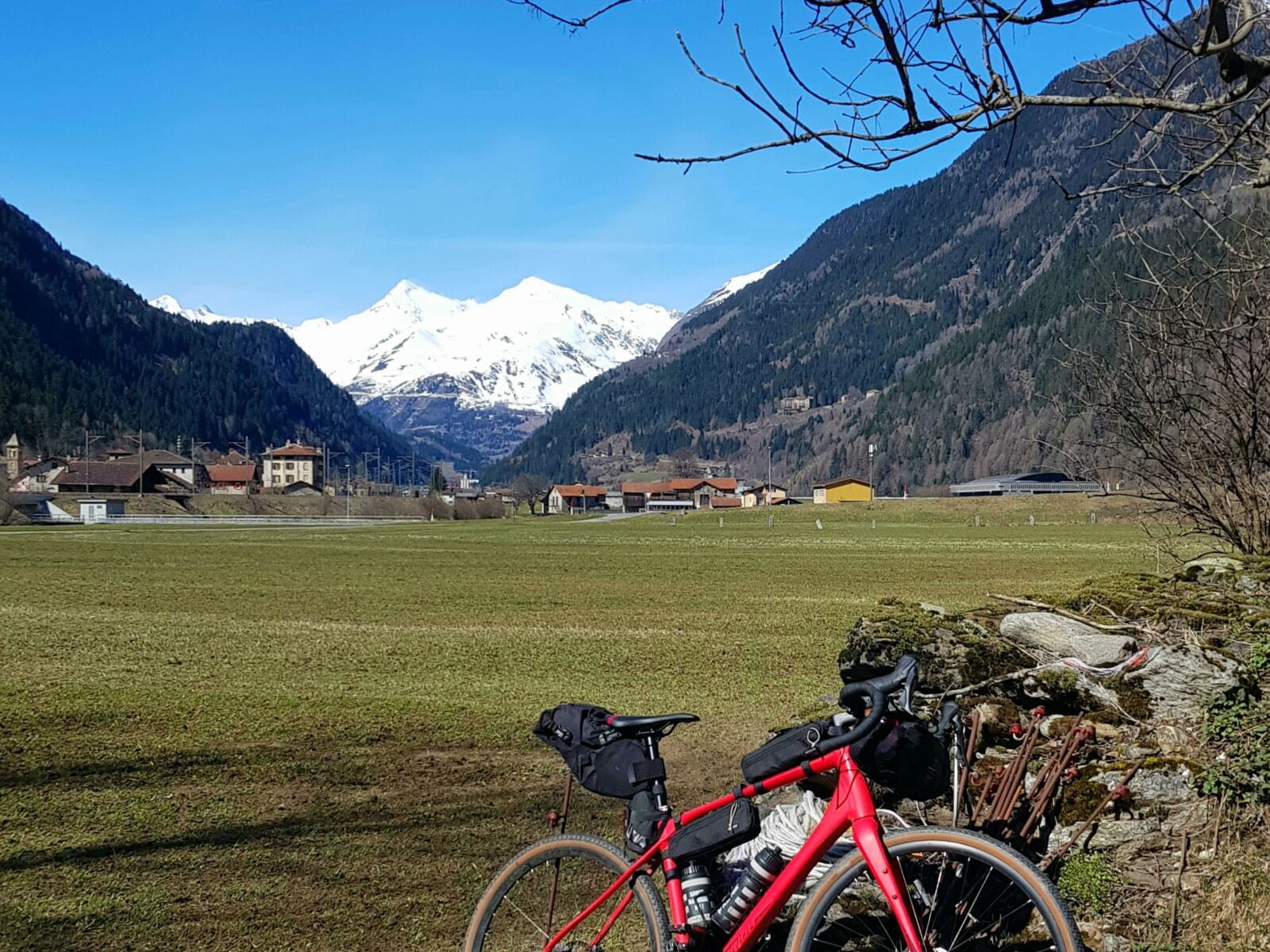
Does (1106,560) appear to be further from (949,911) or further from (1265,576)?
(949,911)

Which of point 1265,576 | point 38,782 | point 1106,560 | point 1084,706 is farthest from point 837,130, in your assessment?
point 1106,560

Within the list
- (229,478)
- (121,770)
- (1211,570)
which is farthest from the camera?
(229,478)

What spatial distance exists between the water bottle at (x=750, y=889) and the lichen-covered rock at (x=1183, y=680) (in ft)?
9.79

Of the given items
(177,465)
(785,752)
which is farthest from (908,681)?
(177,465)

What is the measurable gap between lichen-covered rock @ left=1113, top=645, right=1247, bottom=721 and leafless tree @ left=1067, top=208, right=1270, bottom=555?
4.19 metres

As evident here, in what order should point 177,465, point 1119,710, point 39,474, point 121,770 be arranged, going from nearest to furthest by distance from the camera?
point 1119,710, point 121,770, point 39,474, point 177,465

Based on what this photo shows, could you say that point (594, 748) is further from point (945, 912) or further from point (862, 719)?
point (945, 912)

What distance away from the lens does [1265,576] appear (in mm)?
7805

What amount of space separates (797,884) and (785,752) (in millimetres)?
462

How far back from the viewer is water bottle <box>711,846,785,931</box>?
3.81 meters

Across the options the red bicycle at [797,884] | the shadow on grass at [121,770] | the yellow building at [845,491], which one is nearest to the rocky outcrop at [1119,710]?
the red bicycle at [797,884]

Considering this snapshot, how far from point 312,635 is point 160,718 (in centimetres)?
758

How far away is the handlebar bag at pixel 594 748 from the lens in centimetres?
404

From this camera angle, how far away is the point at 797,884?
372 cm
